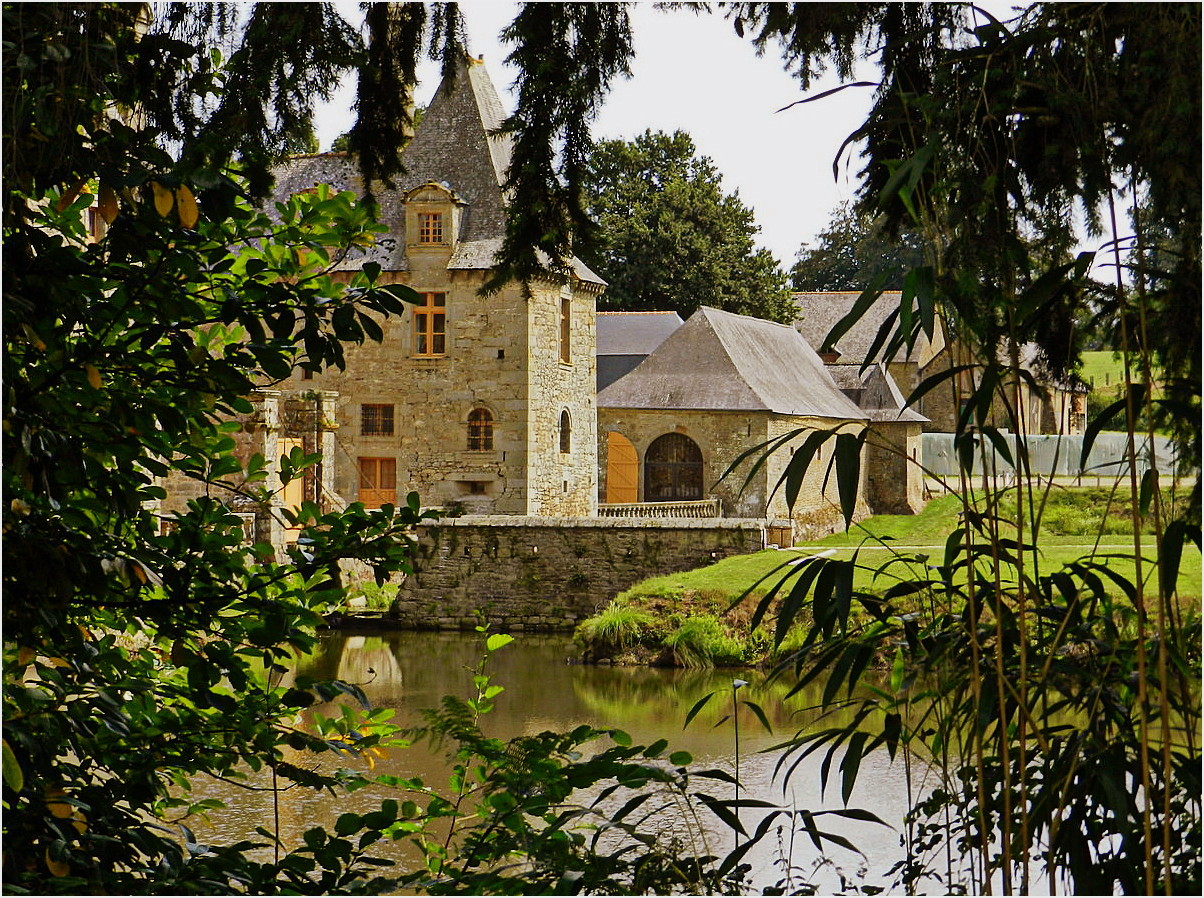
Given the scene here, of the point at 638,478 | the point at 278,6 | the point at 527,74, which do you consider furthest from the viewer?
the point at 638,478

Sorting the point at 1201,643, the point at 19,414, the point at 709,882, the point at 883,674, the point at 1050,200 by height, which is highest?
the point at 1050,200

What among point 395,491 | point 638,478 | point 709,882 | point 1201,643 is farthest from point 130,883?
point 638,478

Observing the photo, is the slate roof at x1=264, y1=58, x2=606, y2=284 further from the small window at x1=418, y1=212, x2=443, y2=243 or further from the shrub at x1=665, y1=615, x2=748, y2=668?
the shrub at x1=665, y1=615, x2=748, y2=668

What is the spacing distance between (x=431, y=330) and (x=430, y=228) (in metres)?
1.72

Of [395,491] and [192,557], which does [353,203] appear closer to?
[192,557]

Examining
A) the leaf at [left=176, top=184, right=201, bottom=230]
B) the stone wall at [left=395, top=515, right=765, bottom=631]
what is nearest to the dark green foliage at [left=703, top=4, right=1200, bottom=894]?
the leaf at [left=176, top=184, right=201, bottom=230]

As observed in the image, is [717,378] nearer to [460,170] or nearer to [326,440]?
[460,170]

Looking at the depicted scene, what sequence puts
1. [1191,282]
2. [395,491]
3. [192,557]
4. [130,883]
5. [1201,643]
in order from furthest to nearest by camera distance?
[395,491], [192,557], [130,883], [1201,643], [1191,282]

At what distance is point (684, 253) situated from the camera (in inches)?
1203

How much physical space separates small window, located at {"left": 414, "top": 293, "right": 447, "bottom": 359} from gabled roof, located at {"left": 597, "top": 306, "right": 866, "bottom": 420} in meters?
3.60

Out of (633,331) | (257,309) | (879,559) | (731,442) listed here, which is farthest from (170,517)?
(633,331)

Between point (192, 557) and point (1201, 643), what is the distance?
5.88ft

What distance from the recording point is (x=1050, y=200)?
6.89 feet

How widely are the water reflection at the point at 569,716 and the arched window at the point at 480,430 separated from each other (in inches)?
226
